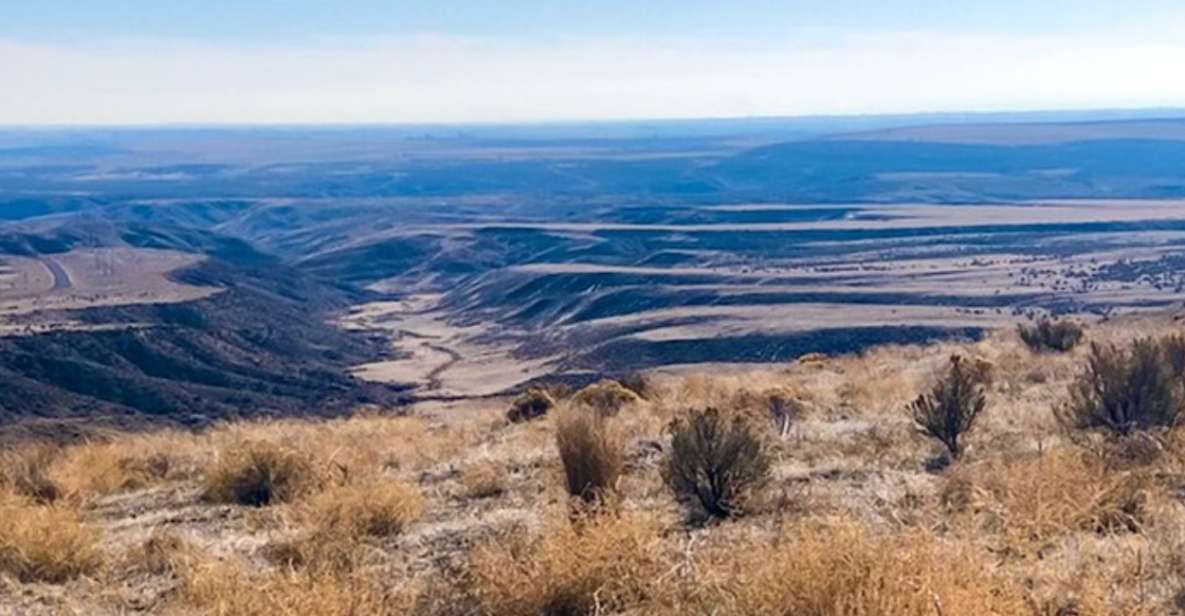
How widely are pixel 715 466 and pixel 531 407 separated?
9950 mm

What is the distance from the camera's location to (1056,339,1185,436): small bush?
10.9m

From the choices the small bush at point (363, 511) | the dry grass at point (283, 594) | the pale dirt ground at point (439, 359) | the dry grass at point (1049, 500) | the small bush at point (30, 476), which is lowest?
the pale dirt ground at point (439, 359)

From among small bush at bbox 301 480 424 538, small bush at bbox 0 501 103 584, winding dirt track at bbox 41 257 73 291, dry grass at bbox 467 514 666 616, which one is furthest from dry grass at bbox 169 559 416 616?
winding dirt track at bbox 41 257 73 291

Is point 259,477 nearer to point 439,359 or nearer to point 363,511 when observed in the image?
point 363,511

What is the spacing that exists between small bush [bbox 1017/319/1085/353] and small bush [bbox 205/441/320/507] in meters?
13.8

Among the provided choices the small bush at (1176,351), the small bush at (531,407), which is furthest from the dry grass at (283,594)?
the small bush at (531,407)

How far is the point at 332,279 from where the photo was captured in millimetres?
118062

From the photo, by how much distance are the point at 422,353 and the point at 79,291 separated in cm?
2535

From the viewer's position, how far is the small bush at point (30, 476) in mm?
11250

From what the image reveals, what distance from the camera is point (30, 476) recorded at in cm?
1184

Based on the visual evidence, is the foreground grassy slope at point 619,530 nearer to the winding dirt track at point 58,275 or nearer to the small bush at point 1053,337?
the small bush at point 1053,337

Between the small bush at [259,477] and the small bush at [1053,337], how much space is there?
13.8 metres

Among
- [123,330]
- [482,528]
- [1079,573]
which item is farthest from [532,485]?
[123,330]

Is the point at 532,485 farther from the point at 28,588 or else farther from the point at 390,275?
the point at 390,275
